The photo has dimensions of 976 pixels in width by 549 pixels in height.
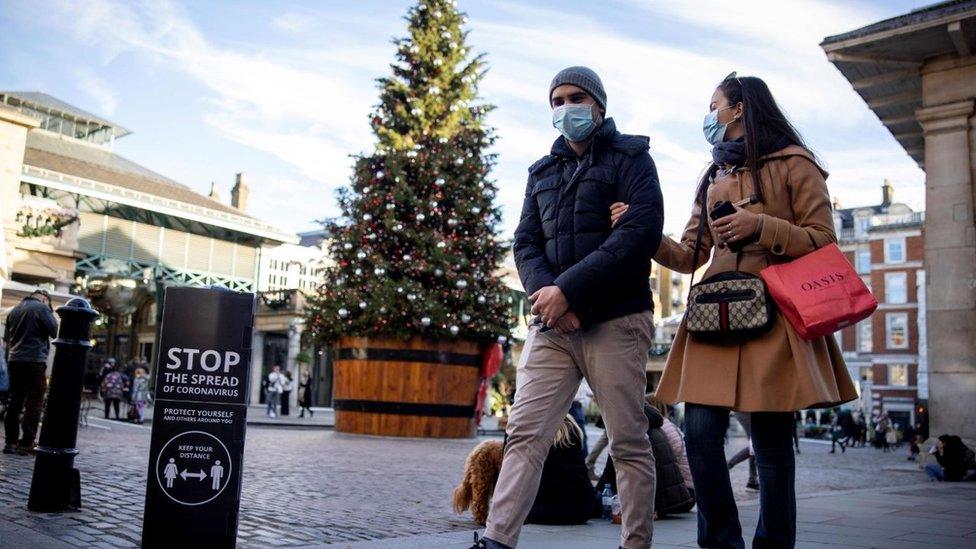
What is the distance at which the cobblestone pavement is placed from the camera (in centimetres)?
457

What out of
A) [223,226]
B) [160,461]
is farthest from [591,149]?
[223,226]

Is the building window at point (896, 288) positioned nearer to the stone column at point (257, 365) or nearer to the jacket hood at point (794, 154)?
the stone column at point (257, 365)

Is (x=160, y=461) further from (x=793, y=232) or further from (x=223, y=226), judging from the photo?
(x=223, y=226)

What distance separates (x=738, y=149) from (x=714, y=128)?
0.19 meters

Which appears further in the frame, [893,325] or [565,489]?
[893,325]

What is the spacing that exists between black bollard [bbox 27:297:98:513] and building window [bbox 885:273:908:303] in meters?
68.8

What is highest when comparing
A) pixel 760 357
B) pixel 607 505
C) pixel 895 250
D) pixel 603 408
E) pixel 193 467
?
pixel 895 250

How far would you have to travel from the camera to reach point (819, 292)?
3.16 metres

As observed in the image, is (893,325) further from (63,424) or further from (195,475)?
(195,475)

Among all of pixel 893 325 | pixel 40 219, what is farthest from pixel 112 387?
pixel 893 325

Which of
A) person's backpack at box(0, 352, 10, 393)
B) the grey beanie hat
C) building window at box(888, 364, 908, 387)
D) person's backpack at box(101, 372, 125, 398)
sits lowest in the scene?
person's backpack at box(101, 372, 125, 398)

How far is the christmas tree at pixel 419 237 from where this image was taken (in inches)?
650

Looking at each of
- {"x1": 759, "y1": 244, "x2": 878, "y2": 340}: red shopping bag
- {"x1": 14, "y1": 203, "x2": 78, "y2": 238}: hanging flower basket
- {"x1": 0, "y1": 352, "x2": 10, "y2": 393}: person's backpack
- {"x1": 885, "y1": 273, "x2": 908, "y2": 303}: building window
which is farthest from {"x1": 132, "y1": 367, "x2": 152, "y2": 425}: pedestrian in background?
{"x1": 885, "y1": 273, "x2": 908, "y2": 303}: building window

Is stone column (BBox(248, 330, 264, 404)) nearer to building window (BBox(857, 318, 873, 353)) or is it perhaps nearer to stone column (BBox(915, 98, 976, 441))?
stone column (BBox(915, 98, 976, 441))
